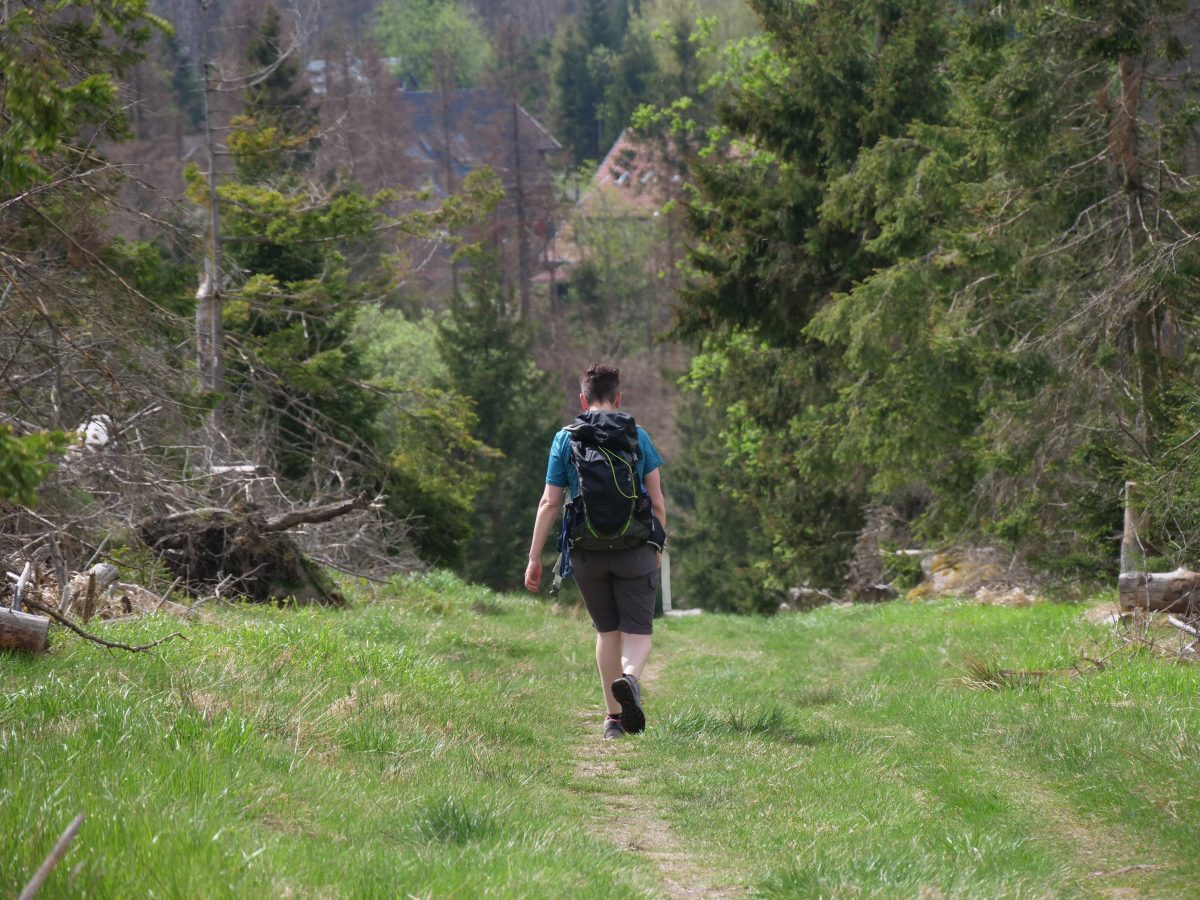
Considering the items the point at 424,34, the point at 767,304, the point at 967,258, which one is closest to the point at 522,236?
the point at 424,34

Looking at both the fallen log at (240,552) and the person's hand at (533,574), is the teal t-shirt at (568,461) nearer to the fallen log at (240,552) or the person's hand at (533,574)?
the person's hand at (533,574)

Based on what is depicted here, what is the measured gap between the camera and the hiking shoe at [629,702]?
7852 millimetres

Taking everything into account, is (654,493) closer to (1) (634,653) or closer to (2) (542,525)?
(2) (542,525)

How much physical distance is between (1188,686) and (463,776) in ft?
17.3

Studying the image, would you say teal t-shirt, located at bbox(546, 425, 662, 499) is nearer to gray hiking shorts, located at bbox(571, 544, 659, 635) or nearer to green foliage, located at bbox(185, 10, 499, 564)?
gray hiking shorts, located at bbox(571, 544, 659, 635)

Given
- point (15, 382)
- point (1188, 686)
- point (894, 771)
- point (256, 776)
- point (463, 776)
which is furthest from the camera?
point (15, 382)

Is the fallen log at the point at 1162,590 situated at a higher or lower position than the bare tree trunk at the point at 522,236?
lower

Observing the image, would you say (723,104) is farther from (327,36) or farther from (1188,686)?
(327,36)

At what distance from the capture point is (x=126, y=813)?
4387 millimetres

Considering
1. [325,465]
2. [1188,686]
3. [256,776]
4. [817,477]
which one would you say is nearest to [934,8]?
[817,477]

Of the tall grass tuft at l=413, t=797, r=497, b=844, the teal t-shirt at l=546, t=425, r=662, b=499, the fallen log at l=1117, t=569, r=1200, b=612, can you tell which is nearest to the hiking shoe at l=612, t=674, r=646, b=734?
the teal t-shirt at l=546, t=425, r=662, b=499

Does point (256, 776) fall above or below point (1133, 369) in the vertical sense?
below

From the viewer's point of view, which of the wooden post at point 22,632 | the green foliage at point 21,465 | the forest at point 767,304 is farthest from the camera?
the forest at point 767,304

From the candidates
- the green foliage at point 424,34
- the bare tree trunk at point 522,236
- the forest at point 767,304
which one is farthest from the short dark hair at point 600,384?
the green foliage at point 424,34
